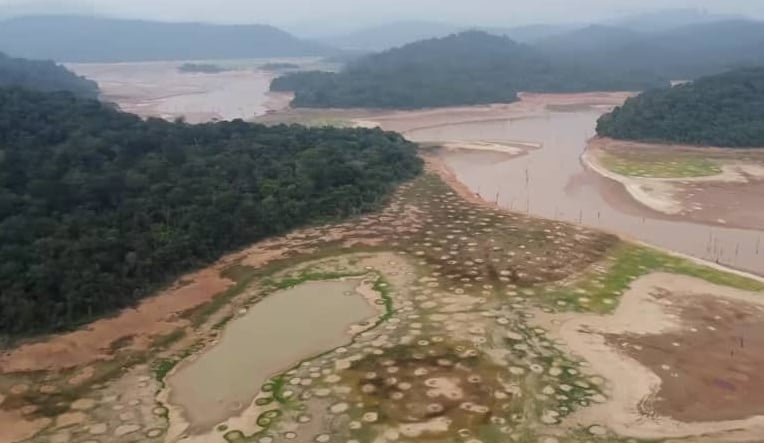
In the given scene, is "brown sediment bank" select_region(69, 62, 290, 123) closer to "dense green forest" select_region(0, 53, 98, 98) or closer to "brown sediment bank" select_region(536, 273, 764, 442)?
"dense green forest" select_region(0, 53, 98, 98)

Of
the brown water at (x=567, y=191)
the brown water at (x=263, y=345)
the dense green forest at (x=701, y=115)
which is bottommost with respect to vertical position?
the brown water at (x=263, y=345)

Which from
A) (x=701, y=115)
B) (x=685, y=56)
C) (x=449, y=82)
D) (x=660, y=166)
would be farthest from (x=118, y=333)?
(x=685, y=56)

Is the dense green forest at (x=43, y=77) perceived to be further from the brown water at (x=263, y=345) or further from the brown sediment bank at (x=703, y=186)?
the brown water at (x=263, y=345)

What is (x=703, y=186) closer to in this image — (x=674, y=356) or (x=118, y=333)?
(x=674, y=356)

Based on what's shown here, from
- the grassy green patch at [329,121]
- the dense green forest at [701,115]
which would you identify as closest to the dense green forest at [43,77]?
the grassy green patch at [329,121]

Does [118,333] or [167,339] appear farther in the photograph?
[118,333]

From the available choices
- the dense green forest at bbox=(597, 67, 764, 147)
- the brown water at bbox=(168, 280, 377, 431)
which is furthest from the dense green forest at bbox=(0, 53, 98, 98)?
the brown water at bbox=(168, 280, 377, 431)
